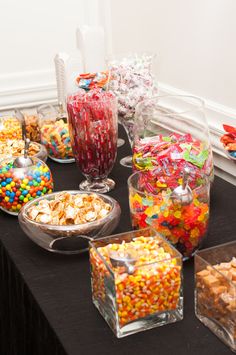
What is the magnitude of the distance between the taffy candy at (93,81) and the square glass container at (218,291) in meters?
0.80

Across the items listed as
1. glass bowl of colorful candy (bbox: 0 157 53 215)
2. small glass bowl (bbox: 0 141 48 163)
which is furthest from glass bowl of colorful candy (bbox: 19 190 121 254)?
small glass bowl (bbox: 0 141 48 163)

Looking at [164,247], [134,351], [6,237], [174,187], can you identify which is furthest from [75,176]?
[134,351]

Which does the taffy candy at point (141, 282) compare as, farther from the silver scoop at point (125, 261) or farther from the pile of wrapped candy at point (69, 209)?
the pile of wrapped candy at point (69, 209)

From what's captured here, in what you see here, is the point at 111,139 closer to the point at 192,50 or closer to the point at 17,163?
the point at 17,163

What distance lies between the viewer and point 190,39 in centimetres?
179

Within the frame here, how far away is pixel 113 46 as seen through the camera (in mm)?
2328

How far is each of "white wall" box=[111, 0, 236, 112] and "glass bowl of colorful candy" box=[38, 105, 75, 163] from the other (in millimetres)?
418

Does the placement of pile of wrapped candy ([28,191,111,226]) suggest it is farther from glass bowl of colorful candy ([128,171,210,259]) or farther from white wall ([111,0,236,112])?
white wall ([111,0,236,112])

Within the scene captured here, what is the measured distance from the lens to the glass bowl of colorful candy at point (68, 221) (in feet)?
3.92

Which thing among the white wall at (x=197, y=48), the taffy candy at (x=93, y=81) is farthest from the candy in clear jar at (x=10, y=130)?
the white wall at (x=197, y=48)

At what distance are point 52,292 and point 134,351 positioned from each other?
0.24 metres

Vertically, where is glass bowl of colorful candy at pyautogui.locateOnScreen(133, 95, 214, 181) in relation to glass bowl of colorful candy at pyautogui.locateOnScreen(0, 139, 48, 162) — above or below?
above

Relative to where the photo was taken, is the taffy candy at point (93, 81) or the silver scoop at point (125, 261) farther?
the taffy candy at point (93, 81)

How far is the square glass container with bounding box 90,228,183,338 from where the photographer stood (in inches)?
36.8
